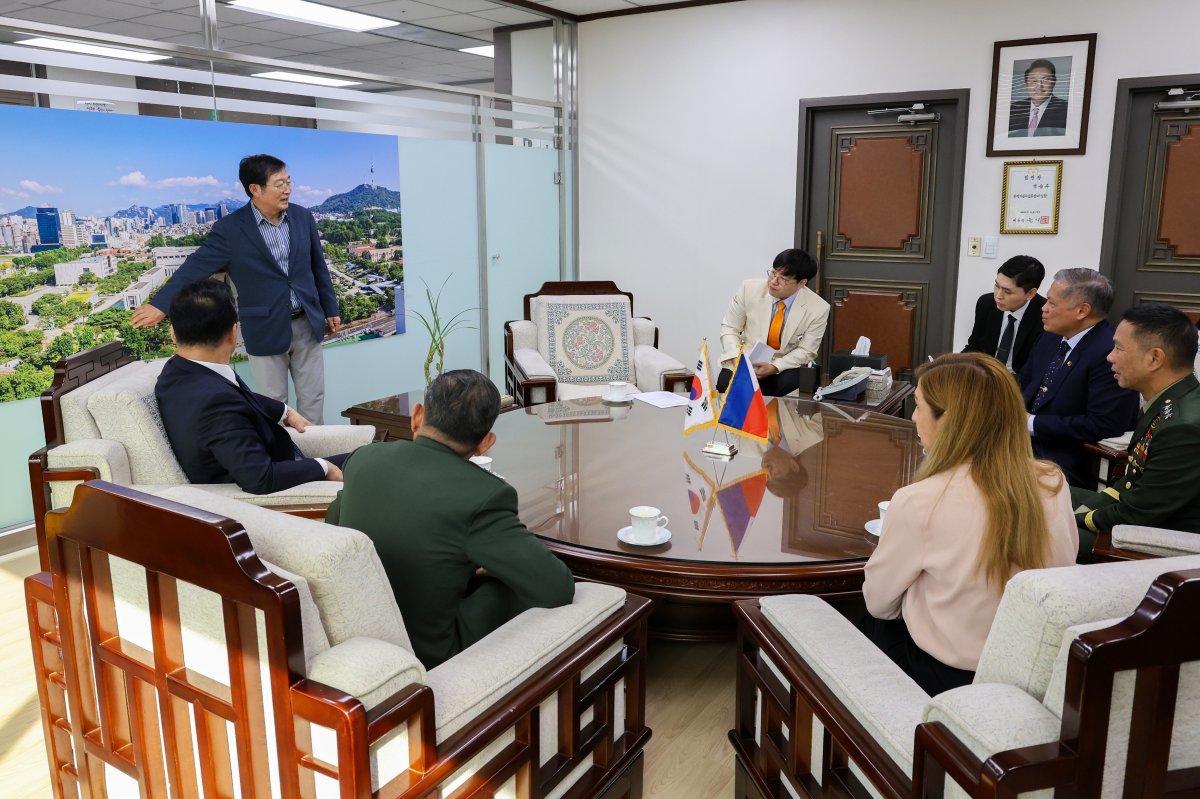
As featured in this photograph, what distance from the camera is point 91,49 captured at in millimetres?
3465

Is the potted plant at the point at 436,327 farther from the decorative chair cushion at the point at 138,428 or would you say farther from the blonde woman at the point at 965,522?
the blonde woman at the point at 965,522

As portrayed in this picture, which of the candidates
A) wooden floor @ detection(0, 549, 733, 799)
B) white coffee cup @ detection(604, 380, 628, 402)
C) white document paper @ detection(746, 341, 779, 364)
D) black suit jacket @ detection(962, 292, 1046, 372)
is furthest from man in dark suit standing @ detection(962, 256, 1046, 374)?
wooden floor @ detection(0, 549, 733, 799)

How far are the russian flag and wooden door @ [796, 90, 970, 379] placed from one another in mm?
2732

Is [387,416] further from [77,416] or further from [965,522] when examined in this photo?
[965,522]

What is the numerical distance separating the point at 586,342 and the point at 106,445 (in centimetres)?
293

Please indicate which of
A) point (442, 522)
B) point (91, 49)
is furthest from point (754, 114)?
point (442, 522)

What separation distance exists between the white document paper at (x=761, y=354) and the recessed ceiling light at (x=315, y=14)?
2721 mm

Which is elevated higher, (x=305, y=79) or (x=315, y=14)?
(x=315, y=14)

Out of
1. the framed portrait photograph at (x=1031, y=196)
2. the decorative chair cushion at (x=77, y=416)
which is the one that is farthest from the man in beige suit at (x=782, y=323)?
the decorative chair cushion at (x=77, y=416)

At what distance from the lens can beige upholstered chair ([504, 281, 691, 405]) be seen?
486 centimetres

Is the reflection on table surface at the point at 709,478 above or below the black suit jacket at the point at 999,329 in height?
below

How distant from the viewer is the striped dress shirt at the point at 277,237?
404 centimetres

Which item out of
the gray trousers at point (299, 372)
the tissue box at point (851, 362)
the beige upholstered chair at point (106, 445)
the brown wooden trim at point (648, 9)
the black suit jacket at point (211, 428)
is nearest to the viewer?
the beige upholstered chair at point (106, 445)

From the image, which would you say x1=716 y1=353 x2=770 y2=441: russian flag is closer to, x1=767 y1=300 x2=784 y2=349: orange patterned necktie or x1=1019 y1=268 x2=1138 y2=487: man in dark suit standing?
x1=1019 y1=268 x2=1138 y2=487: man in dark suit standing
